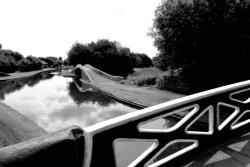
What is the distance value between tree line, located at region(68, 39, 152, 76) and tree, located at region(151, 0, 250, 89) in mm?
22440

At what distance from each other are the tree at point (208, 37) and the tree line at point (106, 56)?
2244 centimetres

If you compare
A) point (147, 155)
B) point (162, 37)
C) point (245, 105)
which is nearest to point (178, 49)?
point (162, 37)

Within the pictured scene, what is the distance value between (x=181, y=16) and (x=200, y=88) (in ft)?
15.4

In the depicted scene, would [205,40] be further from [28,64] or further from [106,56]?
[28,64]

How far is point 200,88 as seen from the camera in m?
13.1

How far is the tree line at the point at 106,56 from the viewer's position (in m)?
37.0

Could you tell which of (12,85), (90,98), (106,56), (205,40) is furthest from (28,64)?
(205,40)

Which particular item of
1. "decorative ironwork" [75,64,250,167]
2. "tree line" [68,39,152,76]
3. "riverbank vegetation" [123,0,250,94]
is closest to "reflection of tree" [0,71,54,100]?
"tree line" [68,39,152,76]

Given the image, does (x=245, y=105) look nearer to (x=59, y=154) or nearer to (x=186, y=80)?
(x=59, y=154)

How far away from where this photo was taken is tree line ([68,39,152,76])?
37031mm

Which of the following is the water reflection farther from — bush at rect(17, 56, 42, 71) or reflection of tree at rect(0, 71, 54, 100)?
bush at rect(17, 56, 42, 71)

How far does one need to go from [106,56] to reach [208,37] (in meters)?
27.8

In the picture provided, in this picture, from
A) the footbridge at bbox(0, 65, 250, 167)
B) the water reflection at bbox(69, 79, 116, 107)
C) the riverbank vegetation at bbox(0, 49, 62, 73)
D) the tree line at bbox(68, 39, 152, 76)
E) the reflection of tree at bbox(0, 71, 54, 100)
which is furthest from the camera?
the riverbank vegetation at bbox(0, 49, 62, 73)

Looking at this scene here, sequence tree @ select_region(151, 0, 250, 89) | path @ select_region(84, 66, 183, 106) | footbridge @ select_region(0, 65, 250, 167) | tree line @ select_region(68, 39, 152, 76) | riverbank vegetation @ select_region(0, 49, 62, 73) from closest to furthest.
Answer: footbridge @ select_region(0, 65, 250, 167) → tree @ select_region(151, 0, 250, 89) → path @ select_region(84, 66, 183, 106) → tree line @ select_region(68, 39, 152, 76) → riverbank vegetation @ select_region(0, 49, 62, 73)
